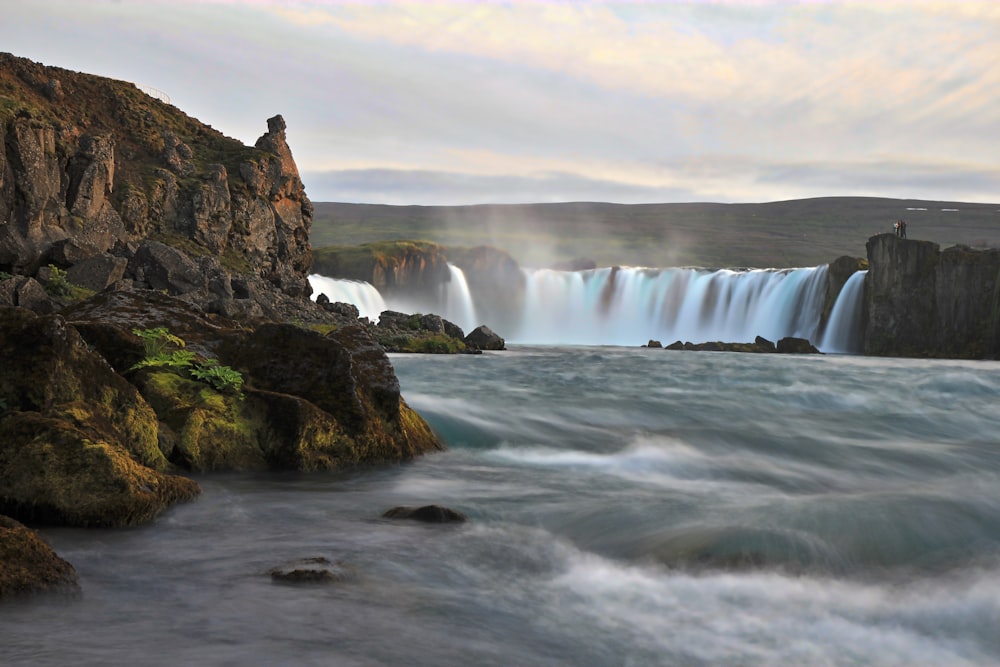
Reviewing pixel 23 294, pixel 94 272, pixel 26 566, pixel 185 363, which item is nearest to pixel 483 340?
pixel 94 272

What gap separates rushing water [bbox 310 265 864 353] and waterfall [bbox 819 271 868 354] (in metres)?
0.07

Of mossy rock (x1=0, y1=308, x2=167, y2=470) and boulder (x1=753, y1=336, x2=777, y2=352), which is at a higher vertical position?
mossy rock (x1=0, y1=308, x2=167, y2=470)

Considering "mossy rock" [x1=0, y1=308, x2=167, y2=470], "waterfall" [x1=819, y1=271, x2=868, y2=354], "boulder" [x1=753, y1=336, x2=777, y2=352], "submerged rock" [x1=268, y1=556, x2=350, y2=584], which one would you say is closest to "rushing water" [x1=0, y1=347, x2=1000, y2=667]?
"submerged rock" [x1=268, y1=556, x2=350, y2=584]

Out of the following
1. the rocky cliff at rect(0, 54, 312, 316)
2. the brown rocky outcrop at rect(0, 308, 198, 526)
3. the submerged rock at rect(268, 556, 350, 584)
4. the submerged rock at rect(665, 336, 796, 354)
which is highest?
the rocky cliff at rect(0, 54, 312, 316)

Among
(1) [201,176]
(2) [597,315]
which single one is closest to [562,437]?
(1) [201,176]

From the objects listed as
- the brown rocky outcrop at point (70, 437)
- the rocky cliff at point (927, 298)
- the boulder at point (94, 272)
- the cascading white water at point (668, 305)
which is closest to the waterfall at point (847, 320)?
the rocky cliff at point (927, 298)

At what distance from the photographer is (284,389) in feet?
39.7

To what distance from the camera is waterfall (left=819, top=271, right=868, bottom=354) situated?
6147 centimetres

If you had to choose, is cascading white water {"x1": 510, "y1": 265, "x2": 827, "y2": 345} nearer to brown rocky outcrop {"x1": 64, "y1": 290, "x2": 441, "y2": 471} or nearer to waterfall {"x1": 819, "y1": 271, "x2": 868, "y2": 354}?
waterfall {"x1": 819, "y1": 271, "x2": 868, "y2": 354}

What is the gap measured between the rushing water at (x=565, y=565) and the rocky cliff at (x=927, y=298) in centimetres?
4709

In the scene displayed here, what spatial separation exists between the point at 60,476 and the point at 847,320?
207 feet

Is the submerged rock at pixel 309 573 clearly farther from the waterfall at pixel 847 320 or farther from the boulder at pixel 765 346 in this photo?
the waterfall at pixel 847 320

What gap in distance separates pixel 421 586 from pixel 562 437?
9296 mm

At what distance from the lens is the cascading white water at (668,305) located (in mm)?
67938
